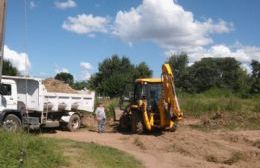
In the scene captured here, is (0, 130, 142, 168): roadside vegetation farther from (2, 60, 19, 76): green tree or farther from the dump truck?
(2, 60, 19, 76): green tree

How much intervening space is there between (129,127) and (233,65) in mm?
87025

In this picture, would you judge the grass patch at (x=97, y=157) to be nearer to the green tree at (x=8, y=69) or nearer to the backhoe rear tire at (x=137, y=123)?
the backhoe rear tire at (x=137, y=123)

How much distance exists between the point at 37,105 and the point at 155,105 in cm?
547

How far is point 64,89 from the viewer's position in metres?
25.4

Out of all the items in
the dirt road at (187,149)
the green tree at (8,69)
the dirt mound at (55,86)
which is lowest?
the dirt road at (187,149)

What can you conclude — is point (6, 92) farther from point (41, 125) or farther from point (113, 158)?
point (113, 158)

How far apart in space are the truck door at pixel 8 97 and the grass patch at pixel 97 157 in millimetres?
4128

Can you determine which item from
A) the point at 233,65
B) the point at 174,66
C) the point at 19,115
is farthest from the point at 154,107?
the point at 233,65

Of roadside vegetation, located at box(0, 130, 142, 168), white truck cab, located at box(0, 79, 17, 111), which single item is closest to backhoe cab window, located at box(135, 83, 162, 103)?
white truck cab, located at box(0, 79, 17, 111)

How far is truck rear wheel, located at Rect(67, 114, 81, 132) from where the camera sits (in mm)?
23467

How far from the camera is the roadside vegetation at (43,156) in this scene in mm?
10562

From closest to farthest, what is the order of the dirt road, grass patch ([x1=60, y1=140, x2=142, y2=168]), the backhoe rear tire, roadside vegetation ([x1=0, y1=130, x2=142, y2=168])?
roadside vegetation ([x1=0, y1=130, x2=142, y2=168]) → grass patch ([x1=60, y1=140, x2=142, y2=168]) → the dirt road → the backhoe rear tire

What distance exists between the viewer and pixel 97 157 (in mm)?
14109

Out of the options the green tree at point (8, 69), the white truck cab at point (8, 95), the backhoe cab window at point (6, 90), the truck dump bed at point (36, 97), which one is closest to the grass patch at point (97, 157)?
the white truck cab at point (8, 95)
